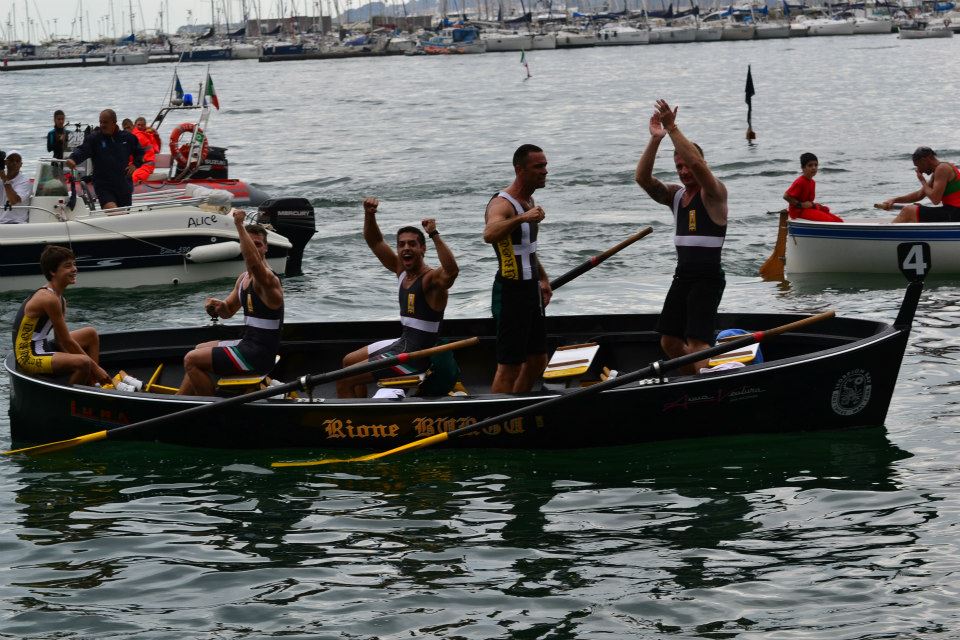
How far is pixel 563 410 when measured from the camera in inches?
379

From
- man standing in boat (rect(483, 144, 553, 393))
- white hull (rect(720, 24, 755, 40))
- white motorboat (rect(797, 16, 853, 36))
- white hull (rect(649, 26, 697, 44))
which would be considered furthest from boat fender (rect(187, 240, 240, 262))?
white motorboat (rect(797, 16, 853, 36))

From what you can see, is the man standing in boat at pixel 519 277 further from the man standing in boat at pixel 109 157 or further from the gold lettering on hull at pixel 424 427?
the man standing in boat at pixel 109 157

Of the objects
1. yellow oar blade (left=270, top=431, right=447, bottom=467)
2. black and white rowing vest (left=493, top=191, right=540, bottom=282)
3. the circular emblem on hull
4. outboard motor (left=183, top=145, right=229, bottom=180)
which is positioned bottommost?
yellow oar blade (left=270, top=431, right=447, bottom=467)

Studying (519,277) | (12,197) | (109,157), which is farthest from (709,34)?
(519,277)

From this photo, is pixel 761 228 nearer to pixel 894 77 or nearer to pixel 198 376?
pixel 198 376

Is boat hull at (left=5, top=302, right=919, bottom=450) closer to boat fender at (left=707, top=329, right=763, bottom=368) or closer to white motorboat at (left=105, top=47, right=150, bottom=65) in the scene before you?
boat fender at (left=707, top=329, right=763, bottom=368)

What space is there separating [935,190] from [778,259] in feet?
7.88

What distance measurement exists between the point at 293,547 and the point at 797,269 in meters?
10.1

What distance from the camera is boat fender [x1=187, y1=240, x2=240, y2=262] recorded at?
56.3 feet

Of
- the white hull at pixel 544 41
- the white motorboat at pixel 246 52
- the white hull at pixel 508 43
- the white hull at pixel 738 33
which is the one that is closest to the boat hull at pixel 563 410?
the white hull at pixel 508 43

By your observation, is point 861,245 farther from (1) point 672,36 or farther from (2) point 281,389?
(1) point 672,36

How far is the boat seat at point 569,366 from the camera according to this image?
10.5m

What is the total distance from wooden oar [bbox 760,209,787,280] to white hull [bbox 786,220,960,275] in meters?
0.19

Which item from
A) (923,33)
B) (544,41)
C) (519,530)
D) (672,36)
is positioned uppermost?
(544,41)
